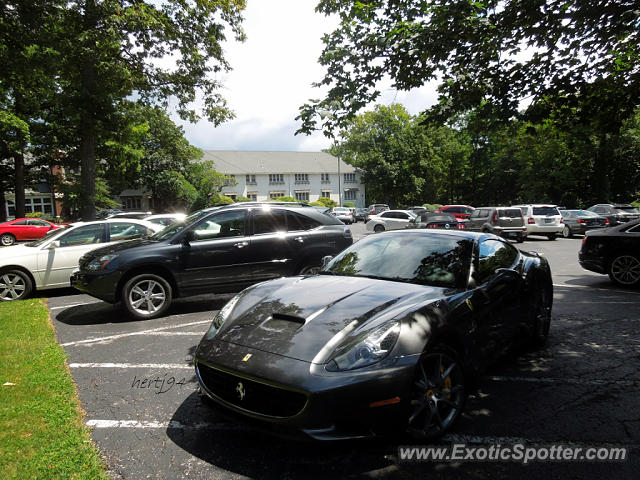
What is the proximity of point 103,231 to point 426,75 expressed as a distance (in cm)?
733

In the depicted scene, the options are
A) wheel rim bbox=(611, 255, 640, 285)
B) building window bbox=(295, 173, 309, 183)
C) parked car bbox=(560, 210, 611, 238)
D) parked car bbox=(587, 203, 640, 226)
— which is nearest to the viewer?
wheel rim bbox=(611, 255, 640, 285)

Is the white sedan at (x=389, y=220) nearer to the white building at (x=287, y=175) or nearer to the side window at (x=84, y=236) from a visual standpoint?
the side window at (x=84, y=236)

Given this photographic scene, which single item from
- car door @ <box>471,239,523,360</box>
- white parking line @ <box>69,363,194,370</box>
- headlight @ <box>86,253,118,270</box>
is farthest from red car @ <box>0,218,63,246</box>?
car door @ <box>471,239,523,360</box>

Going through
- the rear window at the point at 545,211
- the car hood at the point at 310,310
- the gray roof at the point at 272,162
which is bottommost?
the car hood at the point at 310,310

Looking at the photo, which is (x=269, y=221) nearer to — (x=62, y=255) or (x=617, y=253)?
(x=62, y=255)

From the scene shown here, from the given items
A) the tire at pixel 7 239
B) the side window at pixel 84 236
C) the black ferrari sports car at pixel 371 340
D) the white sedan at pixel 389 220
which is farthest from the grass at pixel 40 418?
the white sedan at pixel 389 220

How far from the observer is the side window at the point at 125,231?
9086mm

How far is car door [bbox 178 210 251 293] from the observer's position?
6738 millimetres

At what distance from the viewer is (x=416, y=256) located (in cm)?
404

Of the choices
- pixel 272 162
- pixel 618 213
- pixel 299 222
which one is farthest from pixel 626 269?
pixel 272 162

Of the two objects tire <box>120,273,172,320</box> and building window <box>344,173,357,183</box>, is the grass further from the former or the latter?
building window <box>344,173,357,183</box>

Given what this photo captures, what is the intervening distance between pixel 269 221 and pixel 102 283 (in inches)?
113

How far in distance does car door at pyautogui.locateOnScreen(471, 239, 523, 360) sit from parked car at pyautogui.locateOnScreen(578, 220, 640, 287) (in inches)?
224

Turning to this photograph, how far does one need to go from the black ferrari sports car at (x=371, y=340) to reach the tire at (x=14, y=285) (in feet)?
21.9
